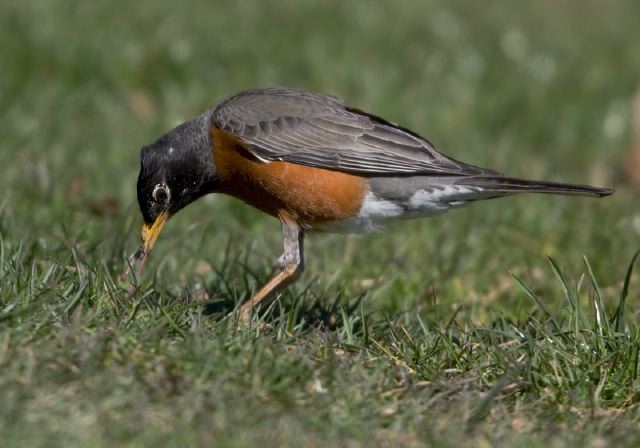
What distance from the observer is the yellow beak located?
19.7 ft

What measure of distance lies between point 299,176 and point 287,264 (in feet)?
1.68

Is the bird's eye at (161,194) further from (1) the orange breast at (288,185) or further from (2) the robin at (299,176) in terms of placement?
(1) the orange breast at (288,185)

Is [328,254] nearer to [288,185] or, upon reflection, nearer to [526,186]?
[288,185]

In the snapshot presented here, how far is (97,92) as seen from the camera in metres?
9.72

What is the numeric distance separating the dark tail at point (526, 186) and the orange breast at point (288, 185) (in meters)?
0.67

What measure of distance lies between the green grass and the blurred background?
0.03 metres

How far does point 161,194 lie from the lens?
604cm

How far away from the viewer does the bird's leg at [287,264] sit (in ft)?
19.1

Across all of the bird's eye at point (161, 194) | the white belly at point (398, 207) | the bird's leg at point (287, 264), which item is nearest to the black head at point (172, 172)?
the bird's eye at point (161, 194)

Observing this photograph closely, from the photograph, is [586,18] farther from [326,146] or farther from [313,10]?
[326,146]

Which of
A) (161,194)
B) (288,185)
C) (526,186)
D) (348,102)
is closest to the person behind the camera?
(526,186)

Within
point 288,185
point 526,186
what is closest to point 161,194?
point 288,185

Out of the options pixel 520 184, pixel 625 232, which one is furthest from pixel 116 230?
pixel 625 232

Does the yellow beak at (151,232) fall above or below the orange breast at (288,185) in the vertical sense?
below
